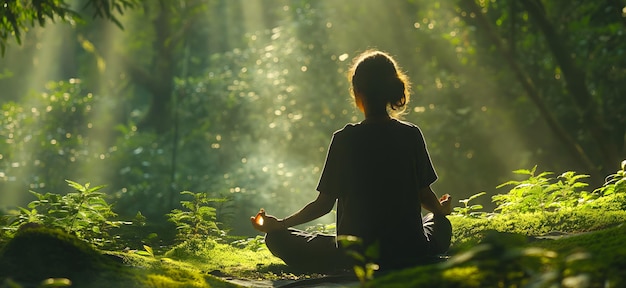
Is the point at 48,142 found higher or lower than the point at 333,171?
higher

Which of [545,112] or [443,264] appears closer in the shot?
[443,264]

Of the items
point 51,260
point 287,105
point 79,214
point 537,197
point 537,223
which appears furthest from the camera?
point 287,105

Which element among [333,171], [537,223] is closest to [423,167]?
[333,171]

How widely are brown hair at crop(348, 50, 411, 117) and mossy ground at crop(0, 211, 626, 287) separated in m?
1.09

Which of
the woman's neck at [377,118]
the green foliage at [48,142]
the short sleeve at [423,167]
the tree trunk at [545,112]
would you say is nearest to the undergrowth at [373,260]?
the short sleeve at [423,167]

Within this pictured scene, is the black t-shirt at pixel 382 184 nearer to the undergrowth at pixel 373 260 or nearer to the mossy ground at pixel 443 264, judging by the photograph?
the undergrowth at pixel 373 260

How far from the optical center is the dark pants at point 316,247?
219 inches

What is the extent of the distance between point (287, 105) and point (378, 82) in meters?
17.8

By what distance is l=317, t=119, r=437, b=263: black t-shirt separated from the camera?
5.11 metres

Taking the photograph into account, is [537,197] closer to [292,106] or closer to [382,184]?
[382,184]

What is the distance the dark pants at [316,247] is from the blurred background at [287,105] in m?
9.42

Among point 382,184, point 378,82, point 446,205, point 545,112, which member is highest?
point 545,112

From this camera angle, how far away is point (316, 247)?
558 centimetres

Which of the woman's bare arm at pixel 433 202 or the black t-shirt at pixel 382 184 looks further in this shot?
the woman's bare arm at pixel 433 202
